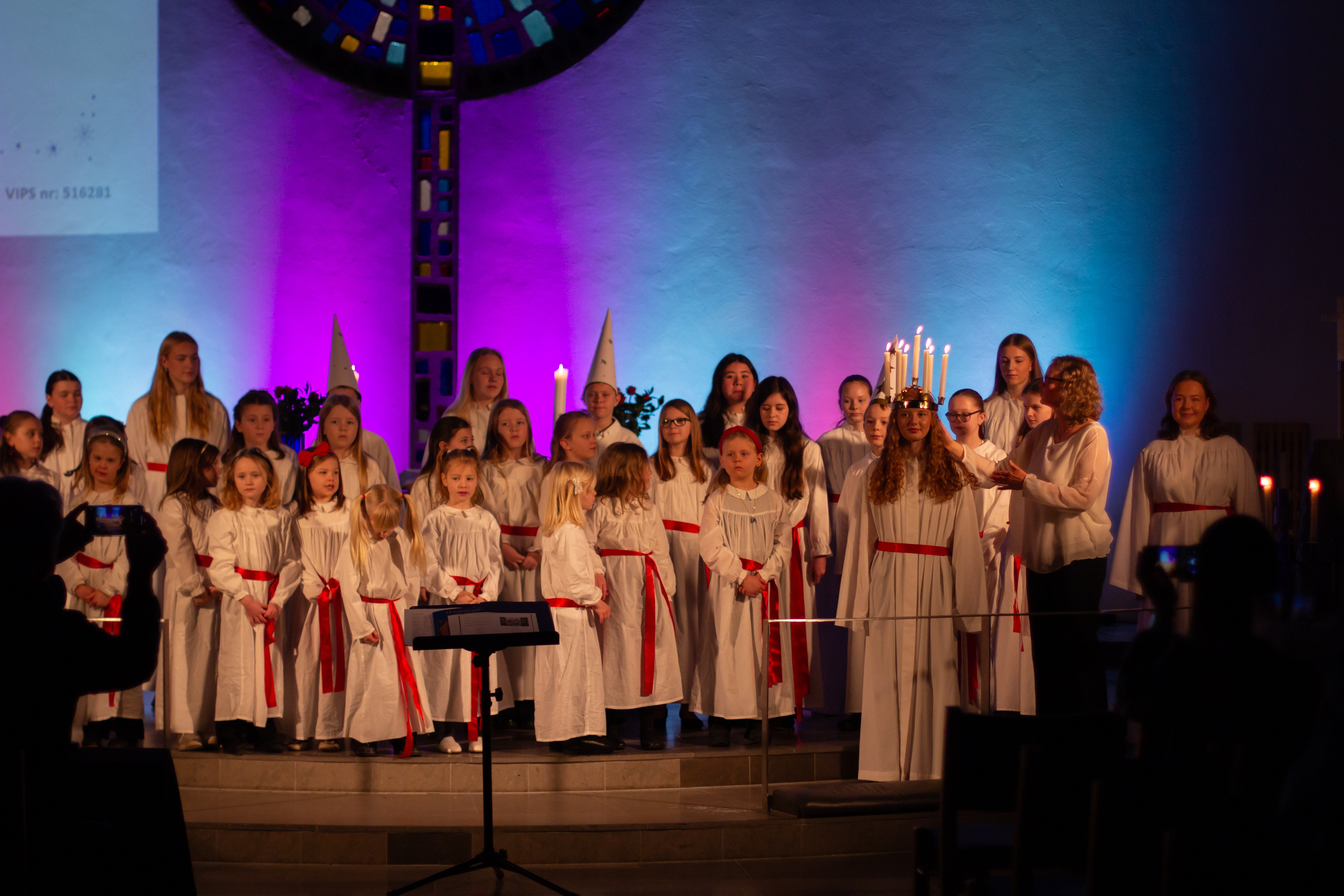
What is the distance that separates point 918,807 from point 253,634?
2.84 m

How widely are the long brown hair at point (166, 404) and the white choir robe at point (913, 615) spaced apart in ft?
11.0

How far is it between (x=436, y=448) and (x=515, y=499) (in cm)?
43

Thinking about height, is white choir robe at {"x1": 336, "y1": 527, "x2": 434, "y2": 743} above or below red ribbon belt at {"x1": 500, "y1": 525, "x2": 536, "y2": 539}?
below

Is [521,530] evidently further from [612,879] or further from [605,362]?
[612,879]

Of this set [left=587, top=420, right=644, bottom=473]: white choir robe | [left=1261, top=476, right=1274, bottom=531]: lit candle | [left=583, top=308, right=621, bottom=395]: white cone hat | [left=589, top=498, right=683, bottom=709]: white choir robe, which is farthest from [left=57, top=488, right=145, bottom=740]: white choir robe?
[left=1261, top=476, right=1274, bottom=531]: lit candle

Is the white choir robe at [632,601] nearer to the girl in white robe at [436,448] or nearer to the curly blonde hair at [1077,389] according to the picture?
the girl in white robe at [436,448]

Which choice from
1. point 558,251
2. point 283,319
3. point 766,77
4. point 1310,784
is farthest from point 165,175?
point 1310,784

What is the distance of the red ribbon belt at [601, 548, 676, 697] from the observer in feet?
18.1

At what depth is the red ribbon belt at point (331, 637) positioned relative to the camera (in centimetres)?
545

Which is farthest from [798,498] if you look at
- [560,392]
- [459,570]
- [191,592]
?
[191,592]

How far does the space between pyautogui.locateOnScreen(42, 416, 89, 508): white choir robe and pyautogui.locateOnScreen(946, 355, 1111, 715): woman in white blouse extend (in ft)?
13.5

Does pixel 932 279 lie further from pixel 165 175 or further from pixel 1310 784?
pixel 1310 784

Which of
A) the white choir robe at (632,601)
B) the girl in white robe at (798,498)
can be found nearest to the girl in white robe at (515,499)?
the white choir robe at (632,601)

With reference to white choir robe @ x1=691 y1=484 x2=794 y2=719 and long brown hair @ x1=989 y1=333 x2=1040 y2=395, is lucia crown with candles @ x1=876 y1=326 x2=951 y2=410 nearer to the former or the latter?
white choir robe @ x1=691 y1=484 x2=794 y2=719
